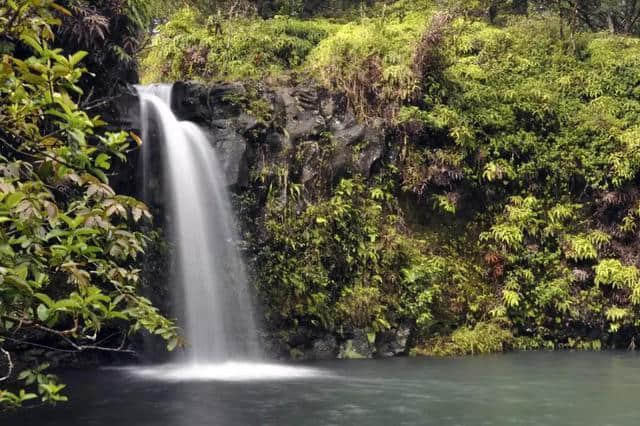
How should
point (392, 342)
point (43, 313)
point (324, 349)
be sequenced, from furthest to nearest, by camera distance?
point (392, 342) → point (324, 349) → point (43, 313)

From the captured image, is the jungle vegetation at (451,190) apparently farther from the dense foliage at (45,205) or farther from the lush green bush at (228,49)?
the dense foliage at (45,205)

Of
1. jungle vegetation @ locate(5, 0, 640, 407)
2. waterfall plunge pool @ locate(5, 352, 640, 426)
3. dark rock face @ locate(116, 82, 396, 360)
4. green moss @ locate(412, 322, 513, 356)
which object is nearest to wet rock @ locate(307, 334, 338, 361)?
dark rock face @ locate(116, 82, 396, 360)

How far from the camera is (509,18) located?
19.1 metres

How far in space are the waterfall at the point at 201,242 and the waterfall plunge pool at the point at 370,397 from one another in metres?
0.72

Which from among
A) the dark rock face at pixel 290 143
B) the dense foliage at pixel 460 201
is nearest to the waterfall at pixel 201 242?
the dark rock face at pixel 290 143

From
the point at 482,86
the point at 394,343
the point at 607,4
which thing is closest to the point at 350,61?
the point at 482,86

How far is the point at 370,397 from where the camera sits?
328 inches

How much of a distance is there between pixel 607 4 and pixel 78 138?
19974 millimetres

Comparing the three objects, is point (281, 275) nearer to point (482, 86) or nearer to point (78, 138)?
point (482, 86)

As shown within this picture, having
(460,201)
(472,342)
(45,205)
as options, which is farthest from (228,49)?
(45,205)

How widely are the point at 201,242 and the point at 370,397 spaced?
4.21 metres

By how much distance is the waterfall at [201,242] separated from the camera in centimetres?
1098

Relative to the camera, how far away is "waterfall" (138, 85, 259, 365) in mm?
10984

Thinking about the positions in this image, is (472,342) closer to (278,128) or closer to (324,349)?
(324,349)
